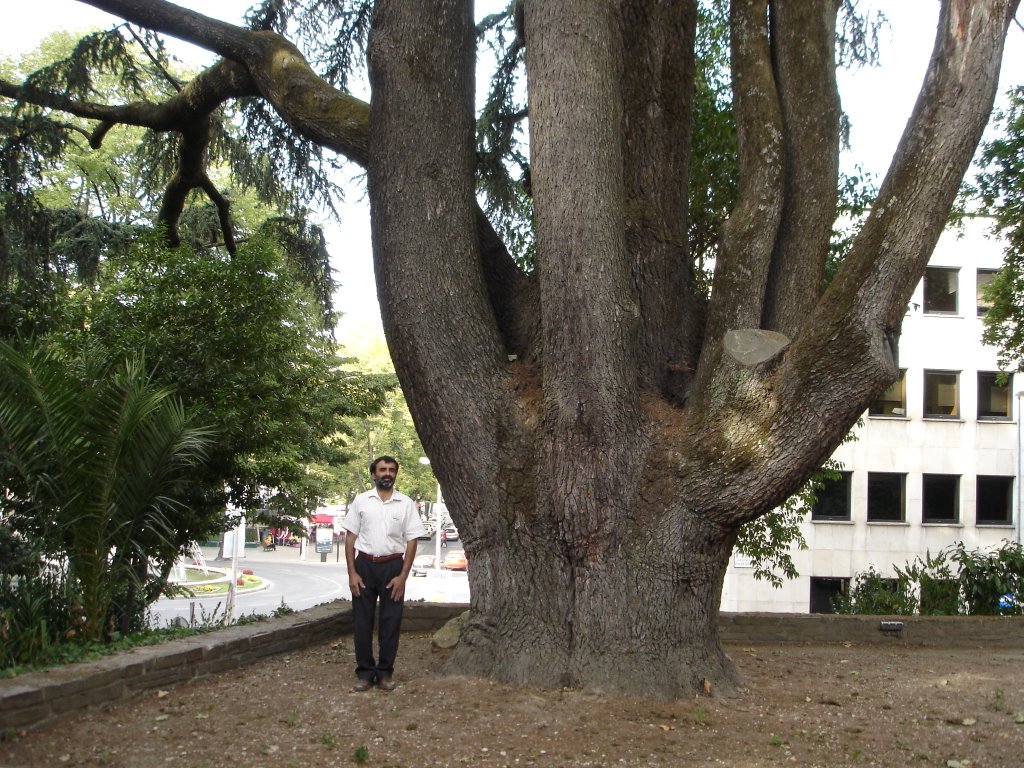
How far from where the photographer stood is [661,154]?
7.07 meters

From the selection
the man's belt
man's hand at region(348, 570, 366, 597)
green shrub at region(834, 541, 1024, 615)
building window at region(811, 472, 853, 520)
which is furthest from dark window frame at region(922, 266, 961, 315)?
man's hand at region(348, 570, 366, 597)

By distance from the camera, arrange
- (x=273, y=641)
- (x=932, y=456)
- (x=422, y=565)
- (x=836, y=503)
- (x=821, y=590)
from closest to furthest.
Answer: (x=273, y=641) → (x=821, y=590) → (x=836, y=503) → (x=932, y=456) → (x=422, y=565)

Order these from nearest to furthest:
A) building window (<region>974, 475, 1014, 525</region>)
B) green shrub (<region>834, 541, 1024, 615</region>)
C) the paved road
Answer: green shrub (<region>834, 541, 1024, 615</region>)
the paved road
building window (<region>974, 475, 1014, 525</region>)

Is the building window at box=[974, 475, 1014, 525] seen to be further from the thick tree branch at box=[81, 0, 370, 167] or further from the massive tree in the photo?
the thick tree branch at box=[81, 0, 370, 167]

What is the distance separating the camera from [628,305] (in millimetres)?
6281

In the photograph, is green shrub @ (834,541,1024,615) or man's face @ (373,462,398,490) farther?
green shrub @ (834,541,1024,615)

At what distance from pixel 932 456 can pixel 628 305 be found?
28332 mm

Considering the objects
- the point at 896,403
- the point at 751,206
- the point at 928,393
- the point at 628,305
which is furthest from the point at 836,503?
the point at 628,305

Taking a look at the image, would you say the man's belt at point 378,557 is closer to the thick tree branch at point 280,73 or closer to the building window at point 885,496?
the thick tree branch at point 280,73

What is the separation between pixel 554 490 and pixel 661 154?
251 centimetres

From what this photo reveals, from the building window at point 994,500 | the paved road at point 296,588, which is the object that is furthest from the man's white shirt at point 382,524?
the building window at point 994,500

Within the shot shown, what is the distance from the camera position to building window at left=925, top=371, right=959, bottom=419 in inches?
1260

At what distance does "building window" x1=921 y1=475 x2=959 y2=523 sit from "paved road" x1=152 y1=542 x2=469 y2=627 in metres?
14.5

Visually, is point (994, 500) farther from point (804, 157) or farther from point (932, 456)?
point (804, 157)
